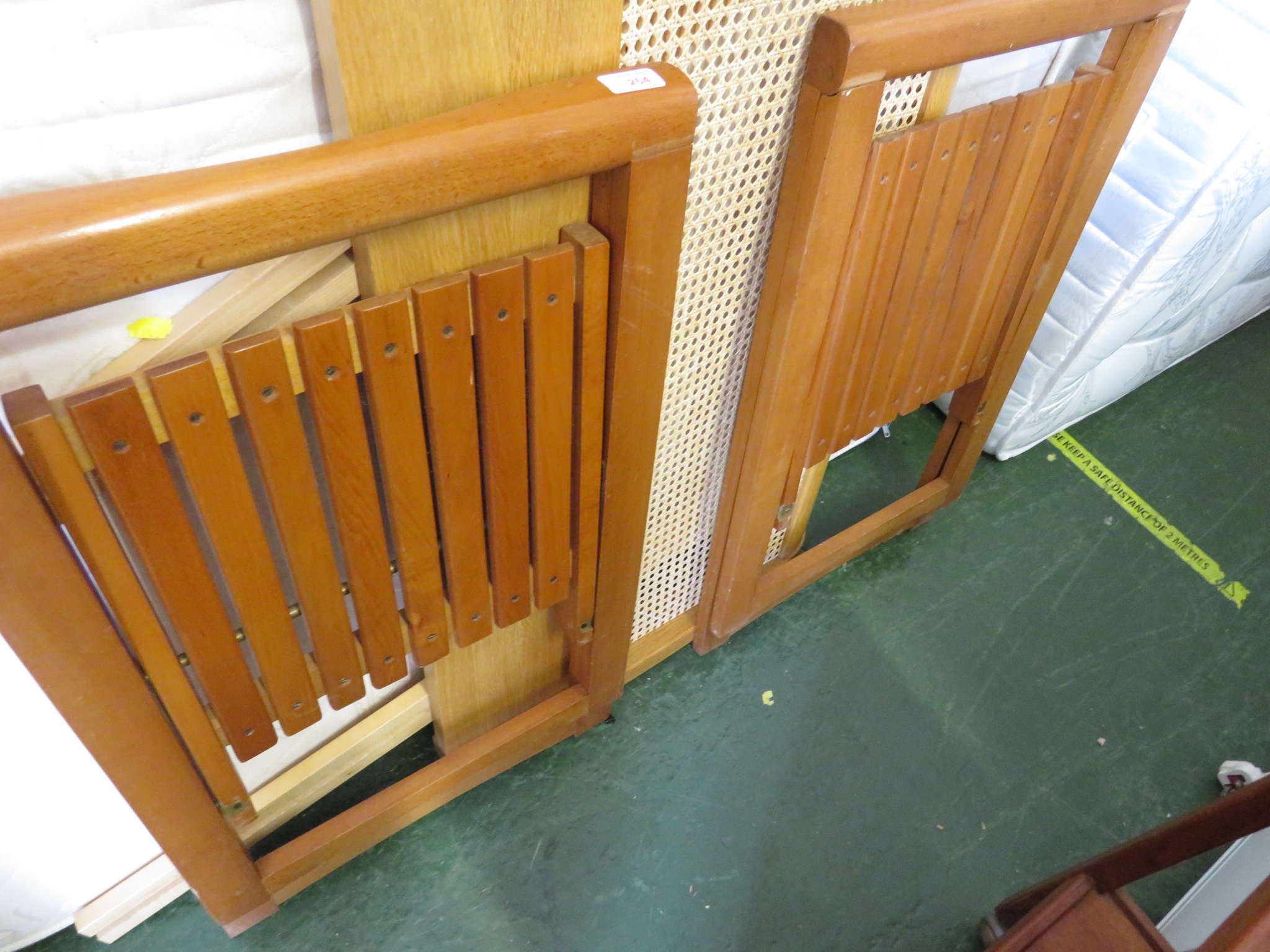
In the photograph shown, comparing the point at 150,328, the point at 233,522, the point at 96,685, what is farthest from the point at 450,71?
the point at 96,685

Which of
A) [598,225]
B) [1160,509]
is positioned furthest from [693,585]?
[1160,509]

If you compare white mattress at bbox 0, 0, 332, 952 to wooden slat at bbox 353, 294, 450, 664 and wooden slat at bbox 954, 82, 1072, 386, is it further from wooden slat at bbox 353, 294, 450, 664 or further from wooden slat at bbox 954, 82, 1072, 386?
wooden slat at bbox 954, 82, 1072, 386

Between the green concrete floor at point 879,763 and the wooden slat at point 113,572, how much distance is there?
51cm

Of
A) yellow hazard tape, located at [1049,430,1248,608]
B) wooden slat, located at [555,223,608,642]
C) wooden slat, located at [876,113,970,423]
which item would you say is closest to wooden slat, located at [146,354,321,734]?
wooden slat, located at [555,223,608,642]

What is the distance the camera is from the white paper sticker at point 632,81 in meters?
0.77

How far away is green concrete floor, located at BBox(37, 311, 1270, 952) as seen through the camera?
133 centimetres

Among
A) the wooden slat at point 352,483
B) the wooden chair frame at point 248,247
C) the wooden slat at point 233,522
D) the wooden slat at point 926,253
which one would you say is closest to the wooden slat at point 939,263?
the wooden slat at point 926,253

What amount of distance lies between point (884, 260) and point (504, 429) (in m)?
0.58

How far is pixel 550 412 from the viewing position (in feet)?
3.04

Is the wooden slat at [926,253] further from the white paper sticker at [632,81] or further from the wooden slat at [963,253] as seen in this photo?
the white paper sticker at [632,81]

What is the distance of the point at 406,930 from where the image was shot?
4.20ft

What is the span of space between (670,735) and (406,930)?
0.52m

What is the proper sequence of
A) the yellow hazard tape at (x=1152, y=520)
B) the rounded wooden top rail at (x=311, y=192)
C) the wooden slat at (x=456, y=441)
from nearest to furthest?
the rounded wooden top rail at (x=311, y=192) → the wooden slat at (x=456, y=441) → the yellow hazard tape at (x=1152, y=520)

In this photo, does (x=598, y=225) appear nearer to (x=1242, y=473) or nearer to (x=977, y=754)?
(x=977, y=754)
